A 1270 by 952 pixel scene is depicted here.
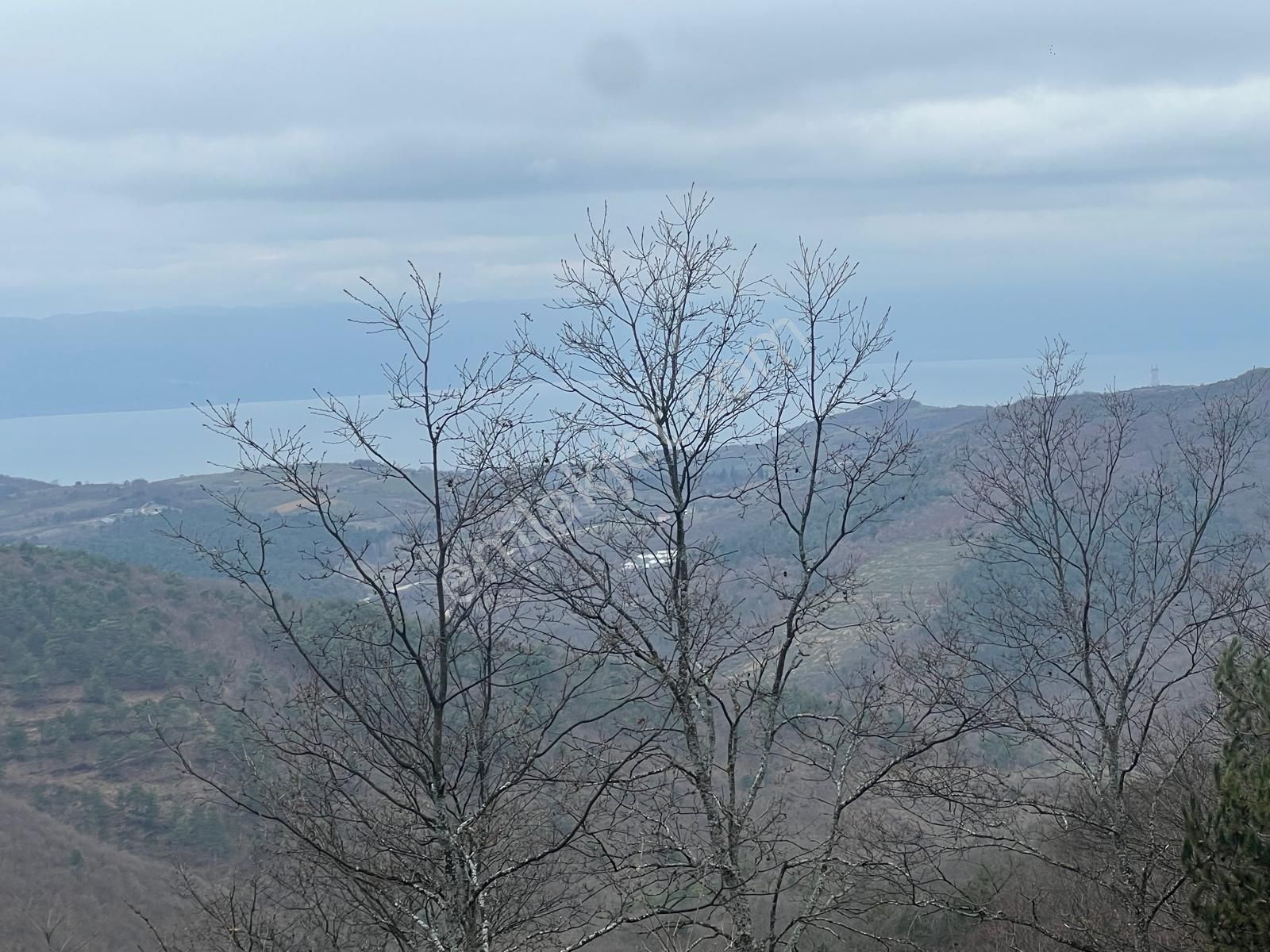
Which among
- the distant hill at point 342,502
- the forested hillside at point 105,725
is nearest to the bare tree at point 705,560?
the forested hillside at point 105,725

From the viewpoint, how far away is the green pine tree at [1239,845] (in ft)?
21.7

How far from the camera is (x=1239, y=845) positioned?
679 centimetres

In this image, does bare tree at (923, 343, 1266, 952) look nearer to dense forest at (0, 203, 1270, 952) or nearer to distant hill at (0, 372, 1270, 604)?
dense forest at (0, 203, 1270, 952)

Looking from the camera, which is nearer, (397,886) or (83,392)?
(397,886)

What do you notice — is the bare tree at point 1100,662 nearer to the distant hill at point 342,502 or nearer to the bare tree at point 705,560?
the bare tree at point 705,560

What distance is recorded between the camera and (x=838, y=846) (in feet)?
33.2

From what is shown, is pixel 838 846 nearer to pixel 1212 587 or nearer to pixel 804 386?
pixel 804 386

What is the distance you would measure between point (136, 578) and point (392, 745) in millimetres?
48509

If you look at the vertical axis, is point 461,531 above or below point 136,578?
above

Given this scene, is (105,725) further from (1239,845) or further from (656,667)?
(1239,845)

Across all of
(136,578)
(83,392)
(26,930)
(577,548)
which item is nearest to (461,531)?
(577,548)

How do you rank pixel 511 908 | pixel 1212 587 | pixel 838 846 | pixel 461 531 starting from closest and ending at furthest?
pixel 461 531 → pixel 511 908 → pixel 838 846 → pixel 1212 587

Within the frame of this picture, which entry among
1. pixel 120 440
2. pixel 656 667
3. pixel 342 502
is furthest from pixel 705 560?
pixel 120 440

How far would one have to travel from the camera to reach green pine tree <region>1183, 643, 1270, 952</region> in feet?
21.7
